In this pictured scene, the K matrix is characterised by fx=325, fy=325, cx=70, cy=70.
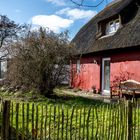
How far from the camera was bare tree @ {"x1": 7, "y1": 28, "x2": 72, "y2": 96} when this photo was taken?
14500 mm

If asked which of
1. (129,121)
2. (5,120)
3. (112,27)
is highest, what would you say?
(112,27)

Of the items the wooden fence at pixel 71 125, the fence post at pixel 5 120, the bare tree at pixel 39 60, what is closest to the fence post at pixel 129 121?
the wooden fence at pixel 71 125

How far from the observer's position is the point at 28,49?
14.6 m

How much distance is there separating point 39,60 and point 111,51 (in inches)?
244

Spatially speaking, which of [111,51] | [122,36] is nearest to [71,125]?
[122,36]

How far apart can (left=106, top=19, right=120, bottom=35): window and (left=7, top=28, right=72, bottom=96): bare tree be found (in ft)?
19.9

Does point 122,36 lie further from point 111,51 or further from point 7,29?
point 7,29

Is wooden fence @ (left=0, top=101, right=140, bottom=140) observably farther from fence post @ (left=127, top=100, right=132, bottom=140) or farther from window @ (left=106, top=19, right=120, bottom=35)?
window @ (left=106, top=19, right=120, bottom=35)

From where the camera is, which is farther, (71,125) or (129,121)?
(129,121)

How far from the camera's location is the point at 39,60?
14.4 metres

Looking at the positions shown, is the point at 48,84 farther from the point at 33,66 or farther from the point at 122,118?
the point at 122,118

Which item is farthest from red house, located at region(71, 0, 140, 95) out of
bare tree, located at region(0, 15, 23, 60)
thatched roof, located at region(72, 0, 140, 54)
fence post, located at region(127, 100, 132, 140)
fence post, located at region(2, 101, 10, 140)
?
fence post, located at region(2, 101, 10, 140)

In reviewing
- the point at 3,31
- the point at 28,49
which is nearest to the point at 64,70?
the point at 28,49

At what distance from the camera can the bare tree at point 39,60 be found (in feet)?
47.6
